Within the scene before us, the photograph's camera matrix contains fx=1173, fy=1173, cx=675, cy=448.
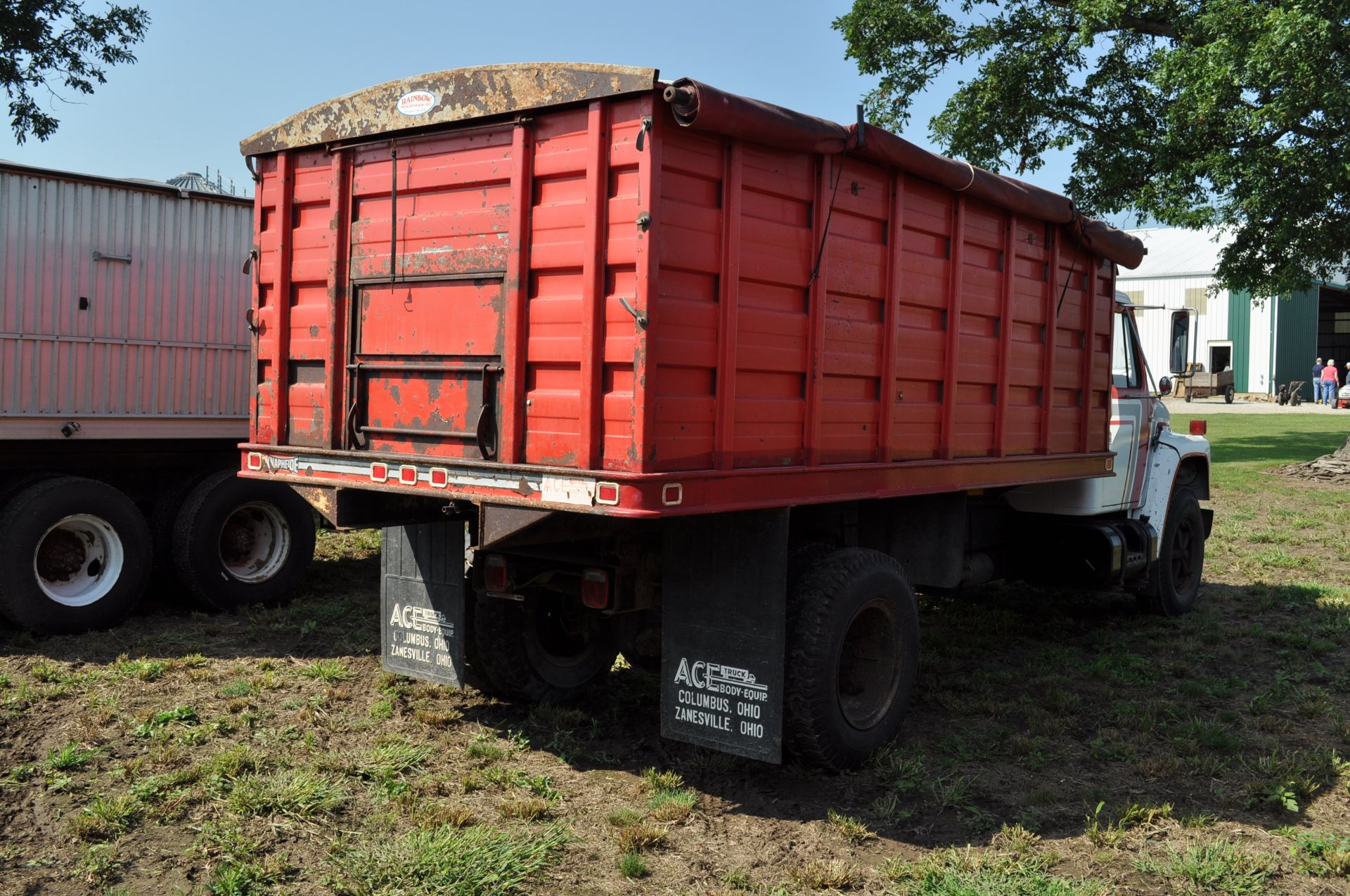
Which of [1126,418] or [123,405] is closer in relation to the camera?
[123,405]

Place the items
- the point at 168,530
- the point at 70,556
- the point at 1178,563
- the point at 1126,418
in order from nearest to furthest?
the point at 70,556, the point at 168,530, the point at 1126,418, the point at 1178,563

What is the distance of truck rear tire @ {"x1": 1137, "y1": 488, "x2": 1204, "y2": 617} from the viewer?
8359 millimetres

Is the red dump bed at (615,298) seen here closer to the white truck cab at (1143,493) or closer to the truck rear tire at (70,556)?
the white truck cab at (1143,493)

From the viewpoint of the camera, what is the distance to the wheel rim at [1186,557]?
28.6 ft

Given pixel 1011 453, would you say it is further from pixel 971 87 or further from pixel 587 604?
pixel 971 87

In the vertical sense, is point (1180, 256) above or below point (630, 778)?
above

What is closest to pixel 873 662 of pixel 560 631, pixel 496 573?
pixel 560 631

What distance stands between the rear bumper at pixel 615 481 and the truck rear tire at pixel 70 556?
2231 mm

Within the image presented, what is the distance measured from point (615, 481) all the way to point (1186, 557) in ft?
20.2

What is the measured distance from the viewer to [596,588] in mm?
4930

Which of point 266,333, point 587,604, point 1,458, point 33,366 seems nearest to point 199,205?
point 33,366

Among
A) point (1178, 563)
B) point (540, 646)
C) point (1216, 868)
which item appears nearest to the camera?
point (1216, 868)

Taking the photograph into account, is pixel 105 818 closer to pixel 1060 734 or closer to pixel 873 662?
pixel 873 662

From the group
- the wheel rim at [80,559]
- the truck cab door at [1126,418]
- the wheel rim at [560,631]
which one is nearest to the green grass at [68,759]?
the wheel rim at [560,631]
